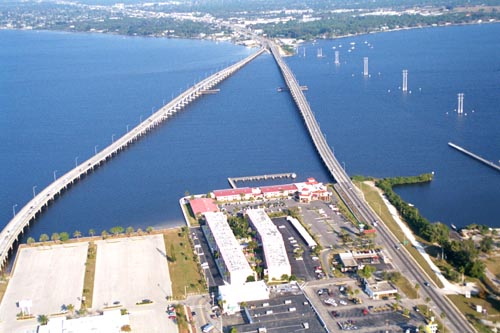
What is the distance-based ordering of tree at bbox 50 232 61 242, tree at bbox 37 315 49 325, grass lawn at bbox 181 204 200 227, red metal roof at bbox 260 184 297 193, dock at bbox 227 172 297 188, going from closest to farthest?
1. tree at bbox 37 315 49 325
2. tree at bbox 50 232 61 242
3. grass lawn at bbox 181 204 200 227
4. red metal roof at bbox 260 184 297 193
5. dock at bbox 227 172 297 188

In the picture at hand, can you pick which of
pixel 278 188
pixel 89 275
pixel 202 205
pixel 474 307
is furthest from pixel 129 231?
pixel 474 307

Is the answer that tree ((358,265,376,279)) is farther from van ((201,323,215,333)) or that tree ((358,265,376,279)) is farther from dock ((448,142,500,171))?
dock ((448,142,500,171))

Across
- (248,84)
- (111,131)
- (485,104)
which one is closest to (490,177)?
(485,104)

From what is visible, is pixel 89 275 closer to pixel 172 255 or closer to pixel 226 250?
pixel 172 255

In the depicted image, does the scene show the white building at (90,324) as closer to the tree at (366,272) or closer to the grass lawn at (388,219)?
the tree at (366,272)

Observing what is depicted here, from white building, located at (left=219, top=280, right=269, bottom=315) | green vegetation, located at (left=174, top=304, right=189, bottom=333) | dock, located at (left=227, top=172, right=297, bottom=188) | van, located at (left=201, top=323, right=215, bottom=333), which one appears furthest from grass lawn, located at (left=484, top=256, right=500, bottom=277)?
dock, located at (left=227, top=172, right=297, bottom=188)

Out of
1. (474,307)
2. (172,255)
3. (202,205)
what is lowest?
(474,307)
